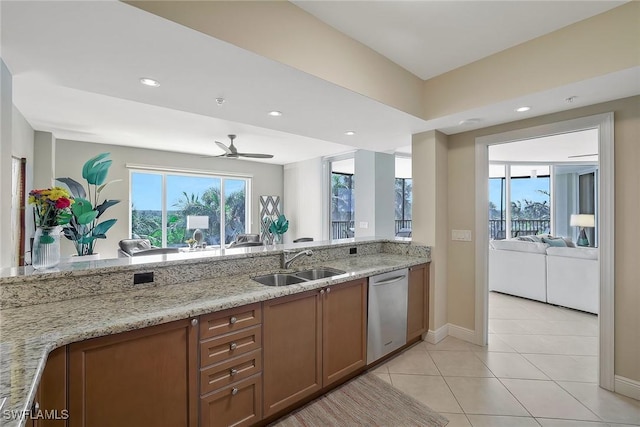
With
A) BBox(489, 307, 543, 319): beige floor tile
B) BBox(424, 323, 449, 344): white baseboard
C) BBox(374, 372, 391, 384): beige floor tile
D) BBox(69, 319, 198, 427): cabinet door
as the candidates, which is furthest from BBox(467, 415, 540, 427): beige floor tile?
BBox(489, 307, 543, 319): beige floor tile

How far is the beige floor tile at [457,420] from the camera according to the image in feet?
6.25

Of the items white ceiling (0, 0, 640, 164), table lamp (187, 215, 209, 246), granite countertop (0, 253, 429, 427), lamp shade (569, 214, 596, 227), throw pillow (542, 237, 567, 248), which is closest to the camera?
granite countertop (0, 253, 429, 427)

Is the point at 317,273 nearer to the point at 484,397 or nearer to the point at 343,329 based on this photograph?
the point at 343,329

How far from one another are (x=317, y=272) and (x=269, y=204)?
536 centimetres

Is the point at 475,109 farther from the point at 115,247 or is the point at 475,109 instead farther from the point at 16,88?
the point at 115,247

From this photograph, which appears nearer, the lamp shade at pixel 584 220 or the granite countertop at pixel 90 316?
the granite countertop at pixel 90 316

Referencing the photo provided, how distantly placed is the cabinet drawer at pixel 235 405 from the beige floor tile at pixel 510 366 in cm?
207

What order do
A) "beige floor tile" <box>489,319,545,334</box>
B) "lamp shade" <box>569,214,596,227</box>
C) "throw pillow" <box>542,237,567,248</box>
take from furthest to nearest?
"lamp shade" <box>569,214,596,227</box>
"throw pillow" <box>542,237,567,248</box>
"beige floor tile" <box>489,319,545,334</box>

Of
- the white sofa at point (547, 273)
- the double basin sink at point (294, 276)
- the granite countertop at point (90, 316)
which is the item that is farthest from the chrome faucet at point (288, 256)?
the white sofa at point (547, 273)

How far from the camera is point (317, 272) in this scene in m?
2.60

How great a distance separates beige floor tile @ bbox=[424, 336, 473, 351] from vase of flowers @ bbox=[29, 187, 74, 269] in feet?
10.5

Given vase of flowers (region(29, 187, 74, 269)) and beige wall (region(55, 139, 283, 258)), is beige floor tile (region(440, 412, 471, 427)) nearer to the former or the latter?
vase of flowers (region(29, 187, 74, 269))

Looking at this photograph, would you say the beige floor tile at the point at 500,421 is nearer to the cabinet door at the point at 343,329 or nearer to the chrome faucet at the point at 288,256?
the cabinet door at the point at 343,329

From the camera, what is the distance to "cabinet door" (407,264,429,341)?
2908 mm
